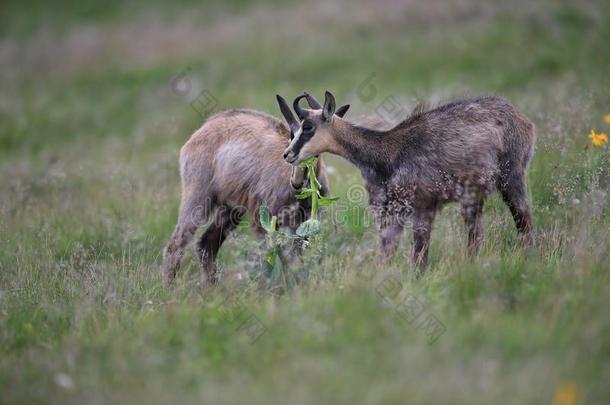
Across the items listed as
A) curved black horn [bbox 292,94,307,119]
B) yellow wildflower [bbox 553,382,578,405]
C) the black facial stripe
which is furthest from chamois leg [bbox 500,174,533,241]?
yellow wildflower [bbox 553,382,578,405]

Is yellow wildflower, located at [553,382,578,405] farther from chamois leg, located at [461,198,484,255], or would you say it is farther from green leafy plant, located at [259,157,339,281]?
green leafy plant, located at [259,157,339,281]

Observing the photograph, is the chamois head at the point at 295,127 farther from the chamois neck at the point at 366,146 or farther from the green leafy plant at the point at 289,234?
the chamois neck at the point at 366,146

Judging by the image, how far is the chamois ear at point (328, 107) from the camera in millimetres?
7069

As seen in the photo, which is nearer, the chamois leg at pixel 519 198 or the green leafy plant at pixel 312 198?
the green leafy plant at pixel 312 198

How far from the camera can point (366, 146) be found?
24.3 ft

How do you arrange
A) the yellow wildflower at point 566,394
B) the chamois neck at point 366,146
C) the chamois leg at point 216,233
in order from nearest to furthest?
the yellow wildflower at point 566,394 → the chamois neck at point 366,146 → the chamois leg at point 216,233

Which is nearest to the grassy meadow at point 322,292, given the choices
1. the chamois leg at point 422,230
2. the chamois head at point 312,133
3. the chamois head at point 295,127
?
the chamois leg at point 422,230

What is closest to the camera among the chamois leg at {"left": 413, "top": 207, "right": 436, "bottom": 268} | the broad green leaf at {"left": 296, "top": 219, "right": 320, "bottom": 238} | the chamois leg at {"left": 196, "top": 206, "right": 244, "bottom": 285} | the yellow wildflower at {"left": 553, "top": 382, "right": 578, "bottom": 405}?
the yellow wildflower at {"left": 553, "top": 382, "right": 578, "bottom": 405}

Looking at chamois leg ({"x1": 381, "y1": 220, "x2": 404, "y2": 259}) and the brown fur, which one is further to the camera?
the brown fur

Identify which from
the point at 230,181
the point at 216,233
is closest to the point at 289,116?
the point at 230,181

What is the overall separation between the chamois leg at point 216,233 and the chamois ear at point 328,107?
147cm

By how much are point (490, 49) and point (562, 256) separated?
442 inches

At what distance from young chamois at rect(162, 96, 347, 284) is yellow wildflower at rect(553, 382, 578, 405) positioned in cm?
344

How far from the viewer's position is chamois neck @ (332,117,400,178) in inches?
289
